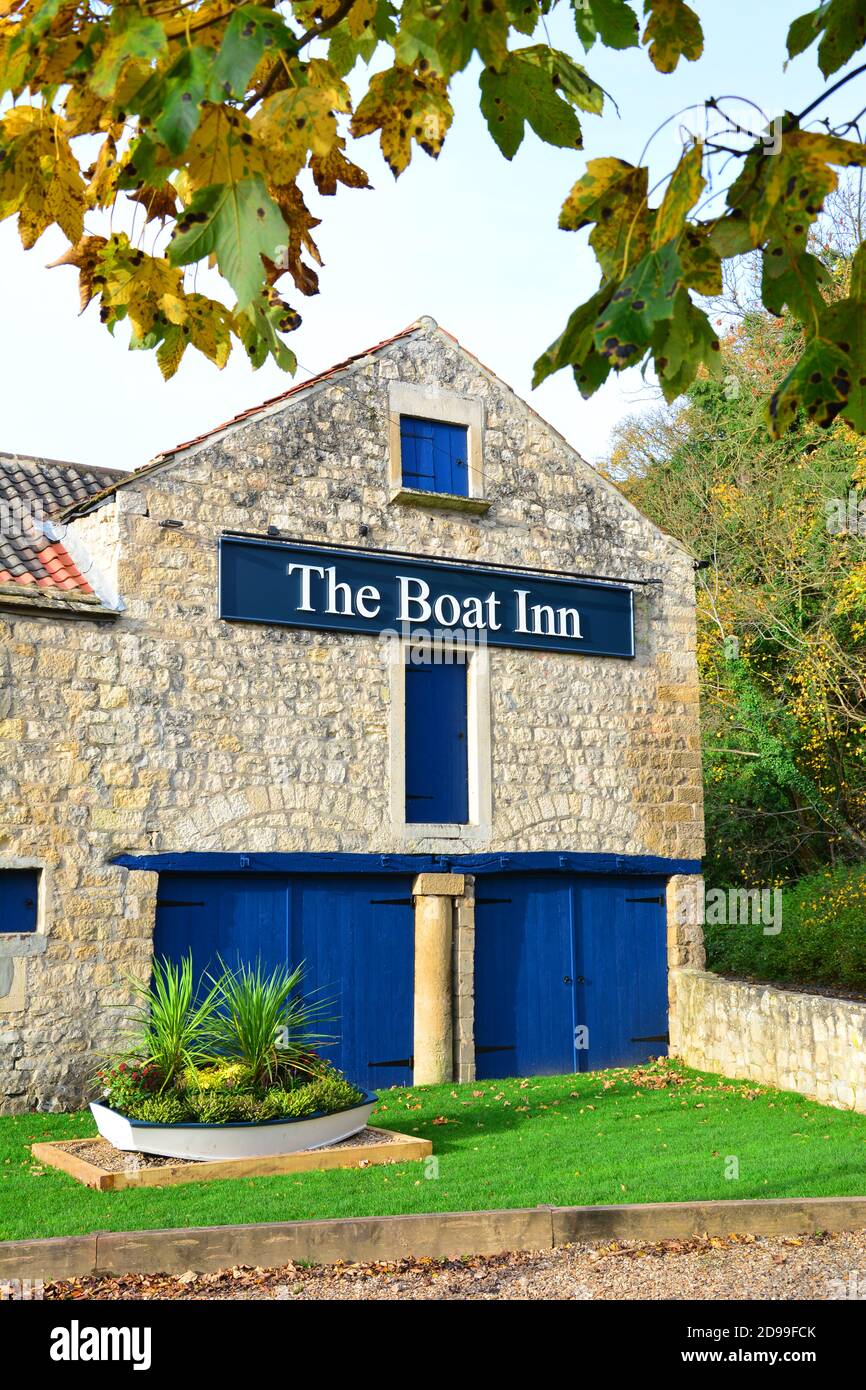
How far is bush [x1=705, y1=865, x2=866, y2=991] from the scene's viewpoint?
15102mm

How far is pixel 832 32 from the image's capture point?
12.7ft

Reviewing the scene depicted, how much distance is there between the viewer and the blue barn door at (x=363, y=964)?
12.2 metres

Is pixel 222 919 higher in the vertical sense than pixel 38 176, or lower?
lower

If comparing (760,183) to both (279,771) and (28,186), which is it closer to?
(28,186)

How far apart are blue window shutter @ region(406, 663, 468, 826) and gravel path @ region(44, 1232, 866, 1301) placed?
20.6 ft

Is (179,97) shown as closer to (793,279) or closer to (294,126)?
(294,126)

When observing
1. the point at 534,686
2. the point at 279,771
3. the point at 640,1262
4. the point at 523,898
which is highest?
the point at 534,686

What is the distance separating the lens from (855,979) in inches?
580

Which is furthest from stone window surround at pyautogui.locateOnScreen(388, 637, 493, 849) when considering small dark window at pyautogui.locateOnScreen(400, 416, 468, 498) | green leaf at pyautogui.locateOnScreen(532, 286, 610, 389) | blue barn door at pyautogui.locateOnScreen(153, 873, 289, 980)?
green leaf at pyautogui.locateOnScreen(532, 286, 610, 389)

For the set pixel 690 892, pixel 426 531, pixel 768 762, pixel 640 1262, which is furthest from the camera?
pixel 768 762

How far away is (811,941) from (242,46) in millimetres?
14464

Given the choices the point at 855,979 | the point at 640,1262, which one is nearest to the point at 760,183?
the point at 640,1262

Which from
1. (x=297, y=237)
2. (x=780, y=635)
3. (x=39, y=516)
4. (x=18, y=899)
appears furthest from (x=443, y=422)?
(x=297, y=237)
